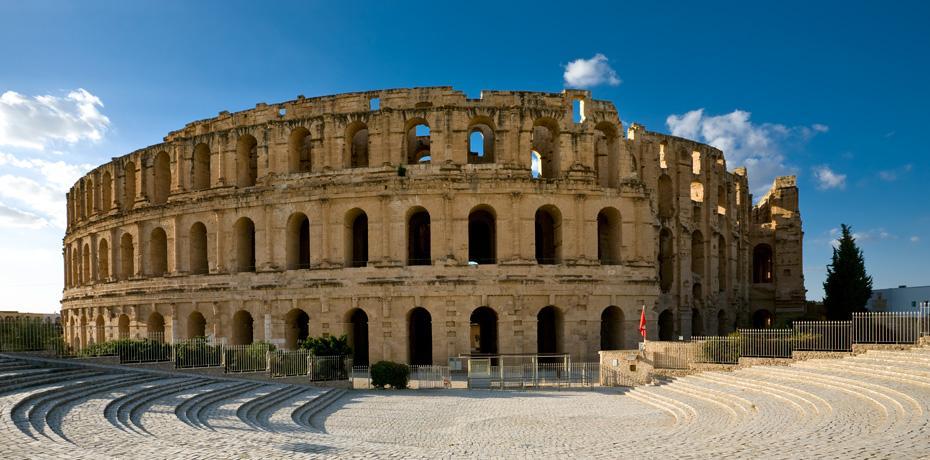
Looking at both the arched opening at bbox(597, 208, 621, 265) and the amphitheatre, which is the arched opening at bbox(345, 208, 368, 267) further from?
the arched opening at bbox(597, 208, 621, 265)

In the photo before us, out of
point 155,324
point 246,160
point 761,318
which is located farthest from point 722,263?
point 155,324

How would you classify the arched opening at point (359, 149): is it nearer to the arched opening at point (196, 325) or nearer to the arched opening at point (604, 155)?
the arched opening at point (196, 325)

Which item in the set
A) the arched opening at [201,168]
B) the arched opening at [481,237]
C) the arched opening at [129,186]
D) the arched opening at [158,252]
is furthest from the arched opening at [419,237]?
the arched opening at [129,186]

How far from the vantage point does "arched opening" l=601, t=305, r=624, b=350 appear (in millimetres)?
29875

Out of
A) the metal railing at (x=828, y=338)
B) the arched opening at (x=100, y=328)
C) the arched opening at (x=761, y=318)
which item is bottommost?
the arched opening at (x=761, y=318)

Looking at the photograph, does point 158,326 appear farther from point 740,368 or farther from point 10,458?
point 740,368

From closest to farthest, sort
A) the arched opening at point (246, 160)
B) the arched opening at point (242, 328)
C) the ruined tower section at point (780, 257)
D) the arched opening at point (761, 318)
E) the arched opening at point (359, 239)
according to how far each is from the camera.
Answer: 1. the arched opening at point (242, 328)
2. the arched opening at point (359, 239)
3. the arched opening at point (246, 160)
4. the ruined tower section at point (780, 257)
5. the arched opening at point (761, 318)

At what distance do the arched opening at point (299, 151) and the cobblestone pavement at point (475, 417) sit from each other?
547 inches

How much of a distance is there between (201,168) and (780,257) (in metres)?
39.7

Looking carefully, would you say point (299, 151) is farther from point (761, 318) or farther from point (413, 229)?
point (761, 318)

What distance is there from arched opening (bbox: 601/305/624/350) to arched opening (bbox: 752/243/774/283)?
68.7ft

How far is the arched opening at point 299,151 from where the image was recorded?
3141 centimetres

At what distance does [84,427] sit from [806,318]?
40.4 metres

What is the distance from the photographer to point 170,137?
124ft
